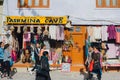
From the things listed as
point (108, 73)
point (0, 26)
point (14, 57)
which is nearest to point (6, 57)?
point (14, 57)

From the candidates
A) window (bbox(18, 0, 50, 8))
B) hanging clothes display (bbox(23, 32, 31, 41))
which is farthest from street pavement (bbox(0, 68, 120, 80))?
window (bbox(18, 0, 50, 8))

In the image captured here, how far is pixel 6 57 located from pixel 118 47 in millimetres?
7278

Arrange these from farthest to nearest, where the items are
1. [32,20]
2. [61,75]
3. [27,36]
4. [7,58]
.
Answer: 1. [27,36]
2. [32,20]
3. [61,75]
4. [7,58]

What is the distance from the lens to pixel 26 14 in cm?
2012

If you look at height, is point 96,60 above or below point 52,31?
below

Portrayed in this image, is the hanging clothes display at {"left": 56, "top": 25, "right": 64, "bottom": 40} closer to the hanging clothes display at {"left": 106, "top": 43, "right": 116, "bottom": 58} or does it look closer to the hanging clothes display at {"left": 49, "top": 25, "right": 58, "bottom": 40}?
the hanging clothes display at {"left": 49, "top": 25, "right": 58, "bottom": 40}

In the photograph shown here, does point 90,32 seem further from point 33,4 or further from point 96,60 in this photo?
point 96,60

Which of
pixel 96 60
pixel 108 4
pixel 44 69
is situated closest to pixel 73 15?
pixel 108 4

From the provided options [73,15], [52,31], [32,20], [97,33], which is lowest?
[97,33]

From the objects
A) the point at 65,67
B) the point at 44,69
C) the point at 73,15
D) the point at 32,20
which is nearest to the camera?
the point at 44,69

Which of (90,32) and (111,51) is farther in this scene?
(111,51)

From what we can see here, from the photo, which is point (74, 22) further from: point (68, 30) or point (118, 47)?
point (118, 47)

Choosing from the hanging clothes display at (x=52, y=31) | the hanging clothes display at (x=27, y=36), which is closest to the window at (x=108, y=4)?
the hanging clothes display at (x=52, y=31)

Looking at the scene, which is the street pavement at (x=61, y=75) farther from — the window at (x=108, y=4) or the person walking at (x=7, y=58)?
the window at (x=108, y=4)
